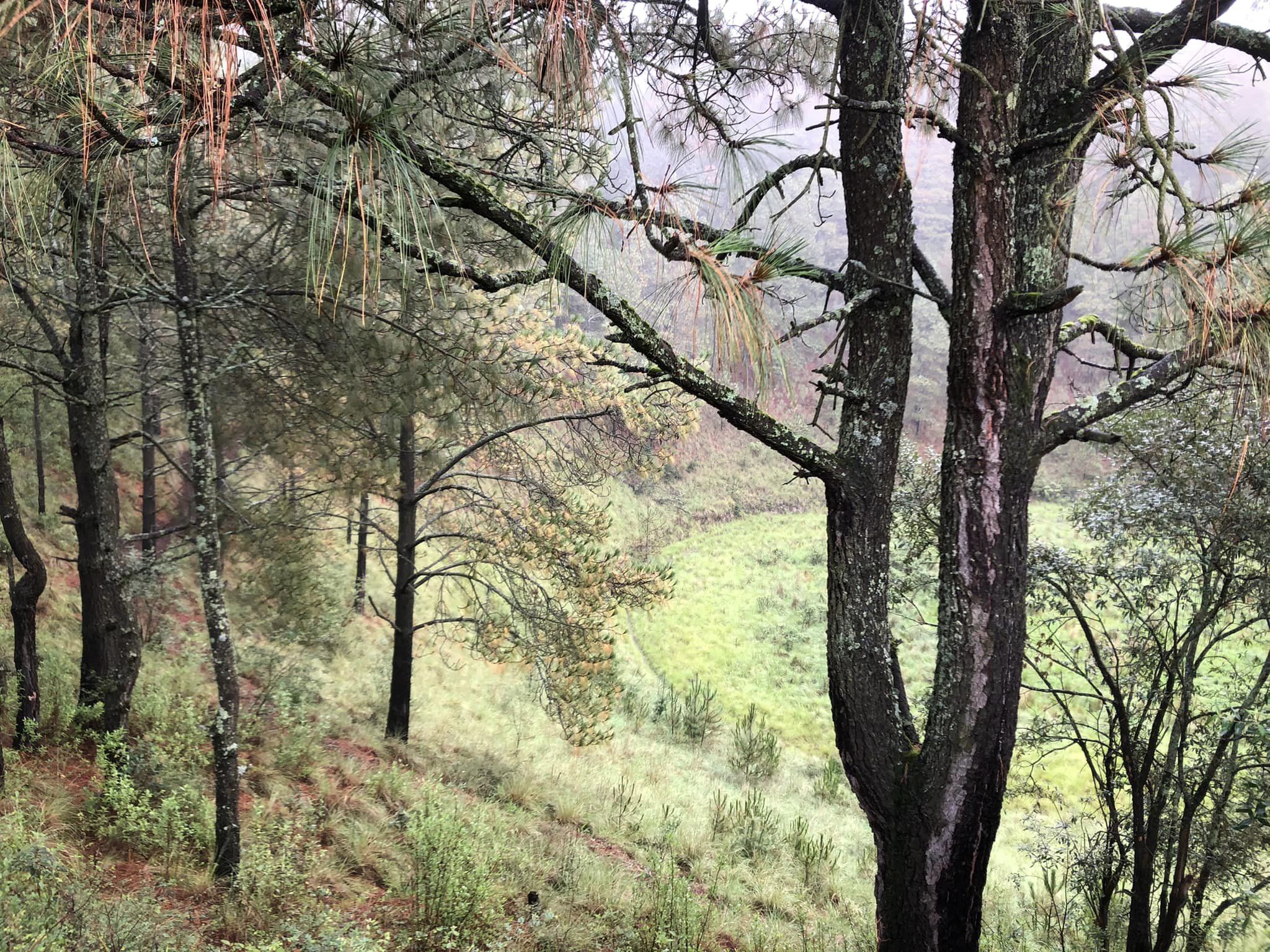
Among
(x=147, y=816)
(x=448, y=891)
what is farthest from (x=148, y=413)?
(x=448, y=891)

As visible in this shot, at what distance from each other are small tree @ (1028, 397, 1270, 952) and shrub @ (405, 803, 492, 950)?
3.45 m

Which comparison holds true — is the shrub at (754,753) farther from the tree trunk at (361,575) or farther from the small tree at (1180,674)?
the tree trunk at (361,575)

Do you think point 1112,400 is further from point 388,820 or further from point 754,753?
point 754,753

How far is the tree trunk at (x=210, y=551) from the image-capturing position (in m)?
3.81

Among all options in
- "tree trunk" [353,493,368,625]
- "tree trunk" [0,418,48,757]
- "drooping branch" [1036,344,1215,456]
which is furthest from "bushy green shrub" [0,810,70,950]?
"tree trunk" [353,493,368,625]

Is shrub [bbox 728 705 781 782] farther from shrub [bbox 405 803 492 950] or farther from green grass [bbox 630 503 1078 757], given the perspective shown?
shrub [bbox 405 803 492 950]

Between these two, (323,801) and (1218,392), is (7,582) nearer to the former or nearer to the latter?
(323,801)

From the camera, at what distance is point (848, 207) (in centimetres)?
278

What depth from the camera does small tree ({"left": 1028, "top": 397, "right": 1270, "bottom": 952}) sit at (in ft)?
12.9

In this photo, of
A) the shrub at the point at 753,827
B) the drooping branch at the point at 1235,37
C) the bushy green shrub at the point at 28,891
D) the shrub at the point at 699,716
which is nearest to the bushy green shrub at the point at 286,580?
the bushy green shrub at the point at 28,891

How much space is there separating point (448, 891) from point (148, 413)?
6434 mm

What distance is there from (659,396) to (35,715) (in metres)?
5.32

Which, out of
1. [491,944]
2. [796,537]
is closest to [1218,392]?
[491,944]

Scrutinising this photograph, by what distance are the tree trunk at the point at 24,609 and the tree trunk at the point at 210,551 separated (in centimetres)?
214
